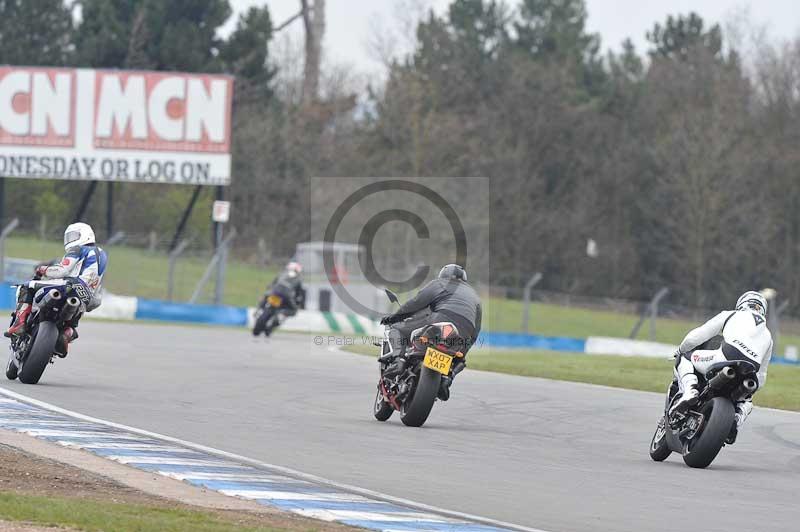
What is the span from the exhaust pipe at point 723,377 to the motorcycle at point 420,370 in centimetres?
260

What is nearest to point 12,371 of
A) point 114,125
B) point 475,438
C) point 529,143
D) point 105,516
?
point 475,438

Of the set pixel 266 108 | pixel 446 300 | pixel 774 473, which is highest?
pixel 266 108

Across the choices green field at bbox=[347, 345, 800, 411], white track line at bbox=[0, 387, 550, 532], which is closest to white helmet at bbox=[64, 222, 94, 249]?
white track line at bbox=[0, 387, 550, 532]

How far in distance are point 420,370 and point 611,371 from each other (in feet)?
29.3

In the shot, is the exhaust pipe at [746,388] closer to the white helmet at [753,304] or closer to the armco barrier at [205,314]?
the white helmet at [753,304]

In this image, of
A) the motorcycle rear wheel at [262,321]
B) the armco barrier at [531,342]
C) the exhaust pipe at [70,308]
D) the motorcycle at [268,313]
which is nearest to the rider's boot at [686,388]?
the exhaust pipe at [70,308]

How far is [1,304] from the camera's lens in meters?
32.7

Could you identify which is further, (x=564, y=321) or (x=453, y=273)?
(x=564, y=321)

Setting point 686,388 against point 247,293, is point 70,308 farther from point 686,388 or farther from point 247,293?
point 247,293

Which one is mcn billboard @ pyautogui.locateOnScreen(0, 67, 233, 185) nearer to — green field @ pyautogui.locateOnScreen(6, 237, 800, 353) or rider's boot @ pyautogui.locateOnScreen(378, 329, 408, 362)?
green field @ pyautogui.locateOnScreen(6, 237, 800, 353)

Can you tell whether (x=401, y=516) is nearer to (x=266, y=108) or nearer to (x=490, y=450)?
(x=490, y=450)

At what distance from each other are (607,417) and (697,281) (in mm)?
45544

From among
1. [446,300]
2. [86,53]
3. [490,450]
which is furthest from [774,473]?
[86,53]

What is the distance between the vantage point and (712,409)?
10.3 m
